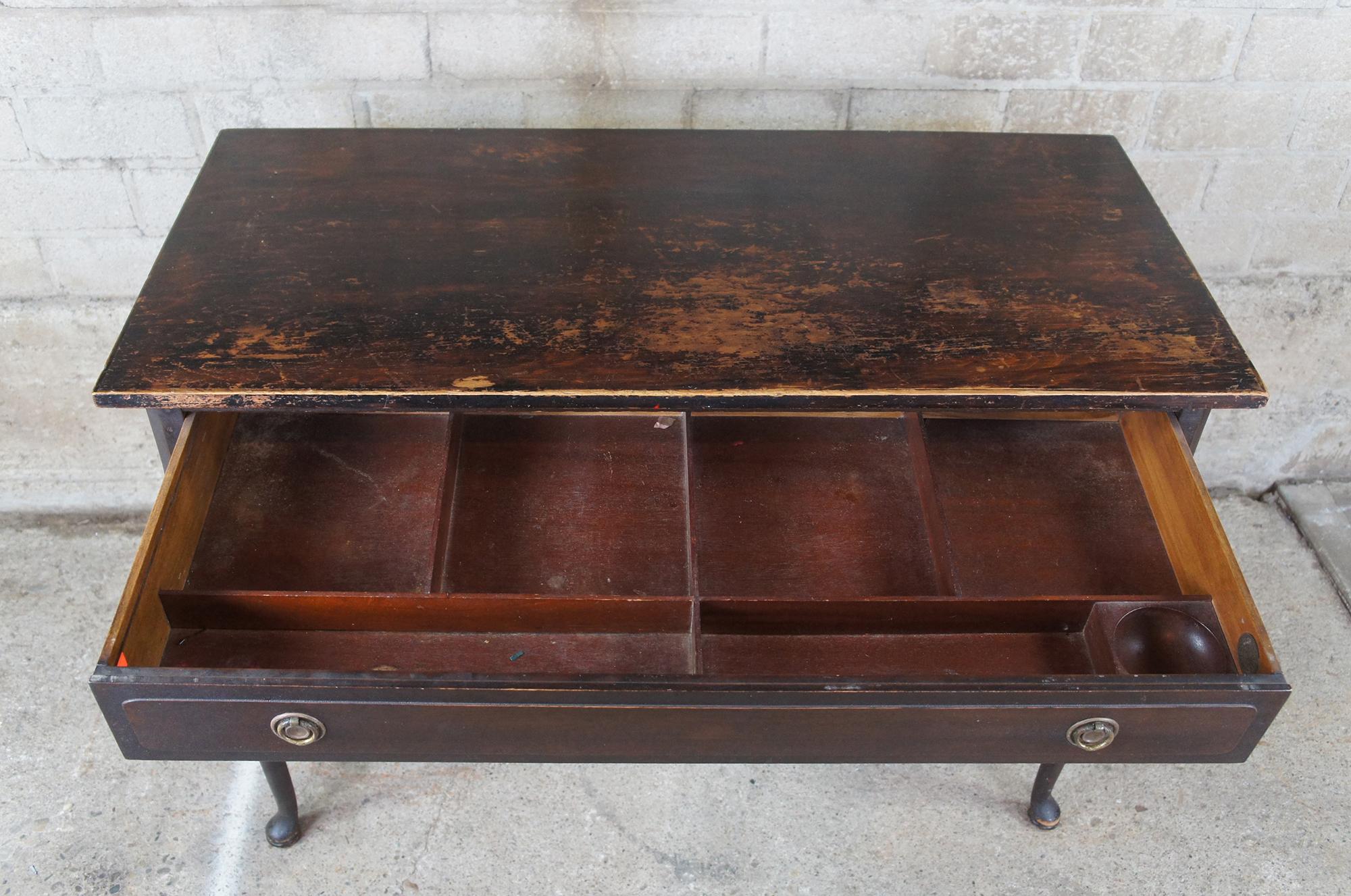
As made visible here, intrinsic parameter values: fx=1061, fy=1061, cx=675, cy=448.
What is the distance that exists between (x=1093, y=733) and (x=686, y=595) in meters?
0.53

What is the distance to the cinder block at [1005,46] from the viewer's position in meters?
1.77

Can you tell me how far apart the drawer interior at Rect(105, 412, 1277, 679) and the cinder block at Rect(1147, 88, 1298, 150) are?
1.88 ft

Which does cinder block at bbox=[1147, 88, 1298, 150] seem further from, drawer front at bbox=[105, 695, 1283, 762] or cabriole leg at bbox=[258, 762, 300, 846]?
cabriole leg at bbox=[258, 762, 300, 846]

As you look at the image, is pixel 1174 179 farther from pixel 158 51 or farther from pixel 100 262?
pixel 100 262

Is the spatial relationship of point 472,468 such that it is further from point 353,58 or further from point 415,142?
point 353,58

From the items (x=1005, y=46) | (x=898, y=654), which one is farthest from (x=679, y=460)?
(x=1005, y=46)

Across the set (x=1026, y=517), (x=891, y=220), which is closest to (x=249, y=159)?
(x=891, y=220)

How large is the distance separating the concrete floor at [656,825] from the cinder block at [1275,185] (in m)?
0.95

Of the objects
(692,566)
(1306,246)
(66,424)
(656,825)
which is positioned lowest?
(656,825)

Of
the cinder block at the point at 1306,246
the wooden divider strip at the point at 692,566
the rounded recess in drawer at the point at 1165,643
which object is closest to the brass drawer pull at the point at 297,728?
the wooden divider strip at the point at 692,566

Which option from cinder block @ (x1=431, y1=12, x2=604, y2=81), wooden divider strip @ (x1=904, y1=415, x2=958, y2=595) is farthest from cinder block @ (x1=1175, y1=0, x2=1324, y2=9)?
cinder block @ (x1=431, y1=12, x2=604, y2=81)

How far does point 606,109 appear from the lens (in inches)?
72.7

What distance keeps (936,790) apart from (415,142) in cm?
137

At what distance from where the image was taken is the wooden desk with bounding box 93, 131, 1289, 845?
123 cm
